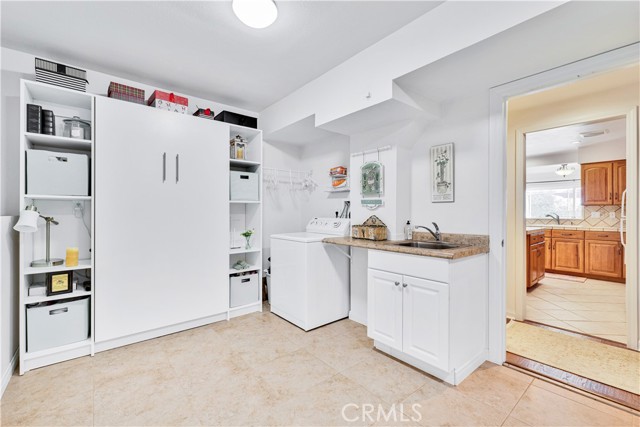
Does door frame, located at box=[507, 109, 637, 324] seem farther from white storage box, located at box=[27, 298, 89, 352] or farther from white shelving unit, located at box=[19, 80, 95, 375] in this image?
white storage box, located at box=[27, 298, 89, 352]

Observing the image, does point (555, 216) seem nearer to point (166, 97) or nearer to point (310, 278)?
point (310, 278)

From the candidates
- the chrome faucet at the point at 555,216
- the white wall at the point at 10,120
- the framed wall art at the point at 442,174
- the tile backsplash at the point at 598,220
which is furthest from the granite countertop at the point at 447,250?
the chrome faucet at the point at 555,216

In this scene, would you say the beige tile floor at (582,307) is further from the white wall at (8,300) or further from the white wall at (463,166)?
the white wall at (8,300)

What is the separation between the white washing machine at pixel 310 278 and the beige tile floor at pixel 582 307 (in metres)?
2.16

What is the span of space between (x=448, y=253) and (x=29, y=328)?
3080 mm

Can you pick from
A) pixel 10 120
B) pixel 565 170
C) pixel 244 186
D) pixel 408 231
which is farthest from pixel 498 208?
pixel 565 170

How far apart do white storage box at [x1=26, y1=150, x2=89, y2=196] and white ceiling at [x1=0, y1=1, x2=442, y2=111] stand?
92 centimetres

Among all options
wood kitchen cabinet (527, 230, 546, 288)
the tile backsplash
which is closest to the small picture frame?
wood kitchen cabinet (527, 230, 546, 288)

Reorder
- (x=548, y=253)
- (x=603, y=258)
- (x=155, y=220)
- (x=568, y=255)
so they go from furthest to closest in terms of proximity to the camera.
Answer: (x=548, y=253) → (x=568, y=255) → (x=603, y=258) → (x=155, y=220)

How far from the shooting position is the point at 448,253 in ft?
5.98

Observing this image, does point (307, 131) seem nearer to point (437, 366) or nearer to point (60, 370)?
point (437, 366)

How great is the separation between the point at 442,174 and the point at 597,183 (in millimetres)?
4520

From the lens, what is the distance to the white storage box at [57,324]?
83.3 inches

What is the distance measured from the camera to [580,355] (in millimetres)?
2283
